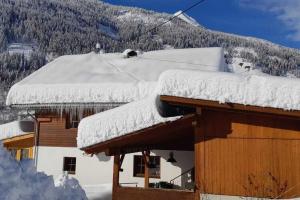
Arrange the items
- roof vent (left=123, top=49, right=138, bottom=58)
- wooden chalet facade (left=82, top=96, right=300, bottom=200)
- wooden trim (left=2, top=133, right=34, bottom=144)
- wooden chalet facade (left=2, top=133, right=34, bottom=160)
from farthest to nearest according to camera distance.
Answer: roof vent (left=123, top=49, right=138, bottom=58), wooden chalet facade (left=2, top=133, right=34, bottom=160), wooden trim (left=2, top=133, right=34, bottom=144), wooden chalet facade (left=82, top=96, right=300, bottom=200)

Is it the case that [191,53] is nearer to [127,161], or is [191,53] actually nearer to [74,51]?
[127,161]

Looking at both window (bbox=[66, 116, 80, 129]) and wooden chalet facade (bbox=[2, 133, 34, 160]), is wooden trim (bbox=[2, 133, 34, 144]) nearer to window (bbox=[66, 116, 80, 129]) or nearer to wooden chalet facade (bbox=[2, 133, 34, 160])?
wooden chalet facade (bbox=[2, 133, 34, 160])

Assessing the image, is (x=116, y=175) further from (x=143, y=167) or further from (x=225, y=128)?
(x=143, y=167)

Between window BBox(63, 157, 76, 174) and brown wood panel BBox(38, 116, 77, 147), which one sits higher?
brown wood panel BBox(38, 116, 77, 147)

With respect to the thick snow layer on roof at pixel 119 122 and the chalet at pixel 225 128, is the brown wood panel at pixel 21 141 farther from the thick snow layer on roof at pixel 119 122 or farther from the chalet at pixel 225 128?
the chalet at pixel 225 128

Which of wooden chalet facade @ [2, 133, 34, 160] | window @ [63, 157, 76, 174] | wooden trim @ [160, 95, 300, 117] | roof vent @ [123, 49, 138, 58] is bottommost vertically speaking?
window @ [63, 157, 76, 174]

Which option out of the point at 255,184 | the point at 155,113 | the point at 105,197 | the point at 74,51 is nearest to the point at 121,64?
the point at 105,197

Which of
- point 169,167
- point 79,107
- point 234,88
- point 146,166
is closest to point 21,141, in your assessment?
point 79,107

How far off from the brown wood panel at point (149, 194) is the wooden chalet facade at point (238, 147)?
0.08 feet

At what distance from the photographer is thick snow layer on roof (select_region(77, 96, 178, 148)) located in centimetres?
1010

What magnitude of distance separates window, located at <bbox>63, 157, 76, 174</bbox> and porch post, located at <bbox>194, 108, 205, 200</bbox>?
26.3ft

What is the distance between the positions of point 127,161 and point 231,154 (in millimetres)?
6672

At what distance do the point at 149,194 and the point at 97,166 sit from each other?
19.5 feet

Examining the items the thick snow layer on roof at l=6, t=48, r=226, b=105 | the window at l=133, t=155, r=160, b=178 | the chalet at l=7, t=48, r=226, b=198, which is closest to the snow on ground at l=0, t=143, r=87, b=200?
the window at l=133, t=155, r=160, b=178
